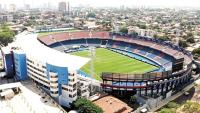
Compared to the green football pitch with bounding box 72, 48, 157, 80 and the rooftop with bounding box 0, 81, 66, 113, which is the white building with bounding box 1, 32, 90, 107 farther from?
the green football pitch with bounding box 72, 48, 157, 80

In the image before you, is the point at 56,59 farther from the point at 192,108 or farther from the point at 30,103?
the point at 192,108

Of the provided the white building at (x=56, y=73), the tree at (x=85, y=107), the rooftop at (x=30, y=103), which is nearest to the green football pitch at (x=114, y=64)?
the white building at (x=56, y=73)

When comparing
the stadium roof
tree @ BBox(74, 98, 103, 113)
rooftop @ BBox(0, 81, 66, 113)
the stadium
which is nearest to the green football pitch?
the stadium

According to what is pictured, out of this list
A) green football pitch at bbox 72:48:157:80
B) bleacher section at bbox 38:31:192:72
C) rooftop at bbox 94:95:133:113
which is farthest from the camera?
bleacher section at bbox 38:31:192:72

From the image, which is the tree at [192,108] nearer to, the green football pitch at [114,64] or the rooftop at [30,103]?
the rooftop at [30,103]

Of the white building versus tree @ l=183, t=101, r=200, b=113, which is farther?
the white building

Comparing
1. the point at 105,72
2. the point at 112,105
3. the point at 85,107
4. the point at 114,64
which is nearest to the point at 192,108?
the point at 112,105

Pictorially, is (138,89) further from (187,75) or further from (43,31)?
(43,31)

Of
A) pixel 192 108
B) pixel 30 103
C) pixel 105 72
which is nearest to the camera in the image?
pixel 192 108

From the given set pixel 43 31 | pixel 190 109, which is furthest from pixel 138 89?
pixel 43 31
